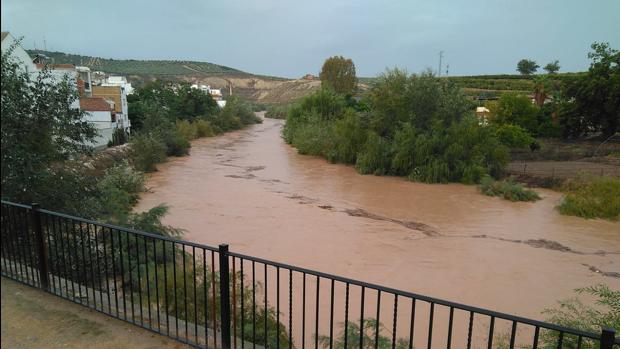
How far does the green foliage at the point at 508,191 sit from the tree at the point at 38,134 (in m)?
16.7

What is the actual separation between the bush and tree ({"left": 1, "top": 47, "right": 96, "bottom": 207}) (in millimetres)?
16919

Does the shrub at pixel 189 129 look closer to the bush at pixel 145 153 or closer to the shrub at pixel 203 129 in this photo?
the shrub at pixel 203 129

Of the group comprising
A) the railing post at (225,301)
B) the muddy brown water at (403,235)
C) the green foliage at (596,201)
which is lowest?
the muddy brown water at (403,235)

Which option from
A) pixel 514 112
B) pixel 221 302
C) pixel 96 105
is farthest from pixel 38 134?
pixel 514 112

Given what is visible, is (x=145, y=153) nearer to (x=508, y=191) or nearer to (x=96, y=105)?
(x=96, y=105)

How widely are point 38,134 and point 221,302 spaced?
182 inches

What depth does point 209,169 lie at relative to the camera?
85.7ft

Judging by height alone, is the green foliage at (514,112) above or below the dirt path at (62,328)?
above

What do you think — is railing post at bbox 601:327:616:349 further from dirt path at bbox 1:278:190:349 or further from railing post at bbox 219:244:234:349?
dirt path at bbox 1:278:190:349

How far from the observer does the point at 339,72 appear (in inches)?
2766

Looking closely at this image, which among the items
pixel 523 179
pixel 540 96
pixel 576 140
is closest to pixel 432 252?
pixel 523 179

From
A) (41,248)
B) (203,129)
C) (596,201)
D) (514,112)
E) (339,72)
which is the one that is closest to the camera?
(41,248)

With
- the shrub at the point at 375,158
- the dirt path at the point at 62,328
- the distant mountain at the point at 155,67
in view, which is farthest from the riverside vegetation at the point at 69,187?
the distant mountain at the point at 155,67

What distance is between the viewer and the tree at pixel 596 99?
1284 inches
